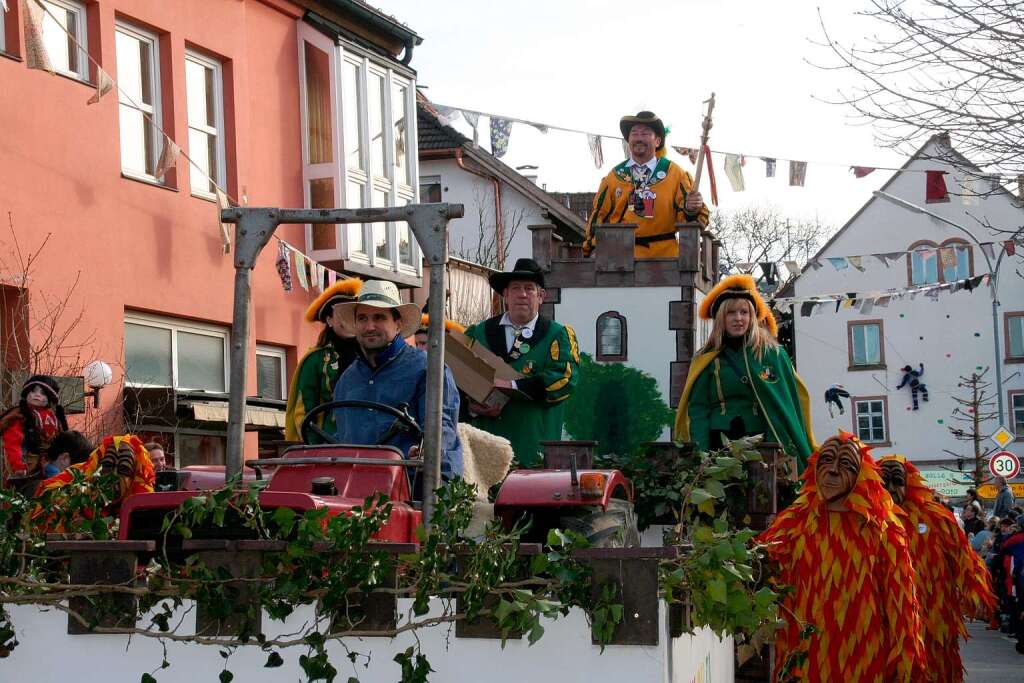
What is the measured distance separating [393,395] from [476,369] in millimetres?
1993

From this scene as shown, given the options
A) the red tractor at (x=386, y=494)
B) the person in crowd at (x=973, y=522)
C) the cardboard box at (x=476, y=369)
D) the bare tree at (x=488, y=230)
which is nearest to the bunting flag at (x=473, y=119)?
the person in crowd at (x=973, y=522)

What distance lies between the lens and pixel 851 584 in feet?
27.0

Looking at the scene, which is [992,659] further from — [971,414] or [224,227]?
[971,414]

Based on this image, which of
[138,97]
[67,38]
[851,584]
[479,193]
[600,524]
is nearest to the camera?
[600,524]

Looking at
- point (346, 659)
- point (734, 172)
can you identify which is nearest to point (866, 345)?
point (734, 172)

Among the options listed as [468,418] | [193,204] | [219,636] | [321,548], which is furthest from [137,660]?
[193,204]

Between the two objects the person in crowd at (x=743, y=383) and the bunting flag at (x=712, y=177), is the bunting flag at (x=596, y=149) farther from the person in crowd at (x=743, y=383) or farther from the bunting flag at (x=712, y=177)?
the person in crowd at (x=743, y=383)

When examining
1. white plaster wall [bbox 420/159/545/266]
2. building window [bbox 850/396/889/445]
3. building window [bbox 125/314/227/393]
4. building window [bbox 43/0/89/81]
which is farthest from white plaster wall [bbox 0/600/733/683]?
building window [bbox 850/396/889/445]

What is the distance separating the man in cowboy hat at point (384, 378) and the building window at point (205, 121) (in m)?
10.8

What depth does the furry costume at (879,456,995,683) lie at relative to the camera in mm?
9094

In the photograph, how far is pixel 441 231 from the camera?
616 cm

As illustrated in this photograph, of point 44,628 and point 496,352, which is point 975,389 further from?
point 44,628

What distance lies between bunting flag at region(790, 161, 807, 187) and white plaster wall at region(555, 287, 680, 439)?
319 inches

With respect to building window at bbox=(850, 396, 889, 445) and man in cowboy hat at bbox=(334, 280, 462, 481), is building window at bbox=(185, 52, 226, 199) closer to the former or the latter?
man in cowboy hat at bbox=(334, 280, 462, 481)
